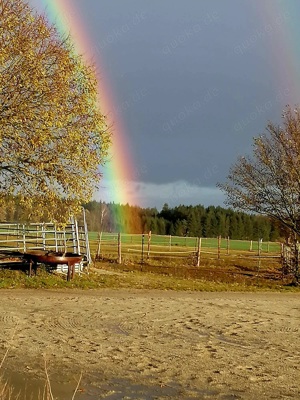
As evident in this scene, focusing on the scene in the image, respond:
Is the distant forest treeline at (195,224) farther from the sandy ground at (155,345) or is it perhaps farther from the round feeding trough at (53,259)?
the sandy ground at (155,345)

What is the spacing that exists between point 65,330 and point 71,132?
27.1ft

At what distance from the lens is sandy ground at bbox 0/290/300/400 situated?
292 inches

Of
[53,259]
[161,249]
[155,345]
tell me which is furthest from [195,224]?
[155,345]

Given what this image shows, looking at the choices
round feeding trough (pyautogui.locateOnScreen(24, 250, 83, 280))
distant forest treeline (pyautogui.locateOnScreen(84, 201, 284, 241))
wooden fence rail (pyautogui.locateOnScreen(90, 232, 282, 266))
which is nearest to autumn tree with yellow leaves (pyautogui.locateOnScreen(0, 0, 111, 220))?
round feeding trough (pyautogui.locateOnScreen(24, 250, 83, 280))

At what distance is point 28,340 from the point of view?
32.6 feet

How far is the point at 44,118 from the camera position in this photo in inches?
665

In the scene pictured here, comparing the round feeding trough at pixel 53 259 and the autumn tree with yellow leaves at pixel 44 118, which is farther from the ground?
the autumn tree with yellow leaves at pixel 44 118

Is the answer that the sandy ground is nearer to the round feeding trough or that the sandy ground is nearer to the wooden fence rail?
the round feeding trough

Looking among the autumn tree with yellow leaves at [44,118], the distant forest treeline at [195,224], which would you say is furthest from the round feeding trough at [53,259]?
the distant forest treeline at [195,224]

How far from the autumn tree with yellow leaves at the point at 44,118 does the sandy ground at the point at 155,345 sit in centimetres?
363

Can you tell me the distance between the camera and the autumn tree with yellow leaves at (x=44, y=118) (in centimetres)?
1684

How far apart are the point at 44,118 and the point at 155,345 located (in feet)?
30.0

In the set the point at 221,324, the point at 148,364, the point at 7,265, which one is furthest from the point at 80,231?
the point at 148,364

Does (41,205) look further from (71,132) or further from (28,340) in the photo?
(28,340)
